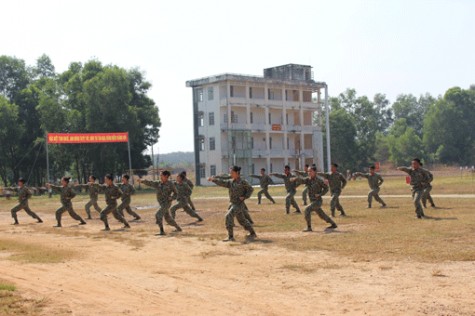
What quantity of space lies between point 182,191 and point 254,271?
438 inches

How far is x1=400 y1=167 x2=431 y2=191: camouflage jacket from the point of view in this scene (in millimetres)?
21109

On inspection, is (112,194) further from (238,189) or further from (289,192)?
(289,192)

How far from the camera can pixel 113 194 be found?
72.1 ft

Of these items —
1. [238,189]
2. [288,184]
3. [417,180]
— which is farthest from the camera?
[288,184]

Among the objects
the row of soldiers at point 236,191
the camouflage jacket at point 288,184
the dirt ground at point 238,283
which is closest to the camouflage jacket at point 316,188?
the row of soldiers at point 236,191

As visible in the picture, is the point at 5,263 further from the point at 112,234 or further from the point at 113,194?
the point at 113,194

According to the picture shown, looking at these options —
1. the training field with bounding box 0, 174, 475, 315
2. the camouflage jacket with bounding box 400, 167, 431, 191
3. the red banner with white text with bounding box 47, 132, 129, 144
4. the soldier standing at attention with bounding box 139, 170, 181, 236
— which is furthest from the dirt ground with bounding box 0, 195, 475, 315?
the red banner with white text with bounding box 47, 132, 129, 144

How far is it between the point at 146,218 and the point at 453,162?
7554 centimetres

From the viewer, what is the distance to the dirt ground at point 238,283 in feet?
28.9

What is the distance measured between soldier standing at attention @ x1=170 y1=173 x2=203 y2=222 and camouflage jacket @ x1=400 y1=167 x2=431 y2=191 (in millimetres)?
7787

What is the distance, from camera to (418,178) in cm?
2120

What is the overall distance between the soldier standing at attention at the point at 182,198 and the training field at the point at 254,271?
1.67 m

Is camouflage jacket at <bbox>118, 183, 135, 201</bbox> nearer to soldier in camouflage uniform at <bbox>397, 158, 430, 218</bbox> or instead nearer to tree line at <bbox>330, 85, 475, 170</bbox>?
soldier in camouflage uniform at <bbox>397, 158, 430, 218</bbox>

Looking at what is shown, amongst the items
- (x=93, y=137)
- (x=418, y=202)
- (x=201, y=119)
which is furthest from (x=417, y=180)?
(x=201, y=119)
